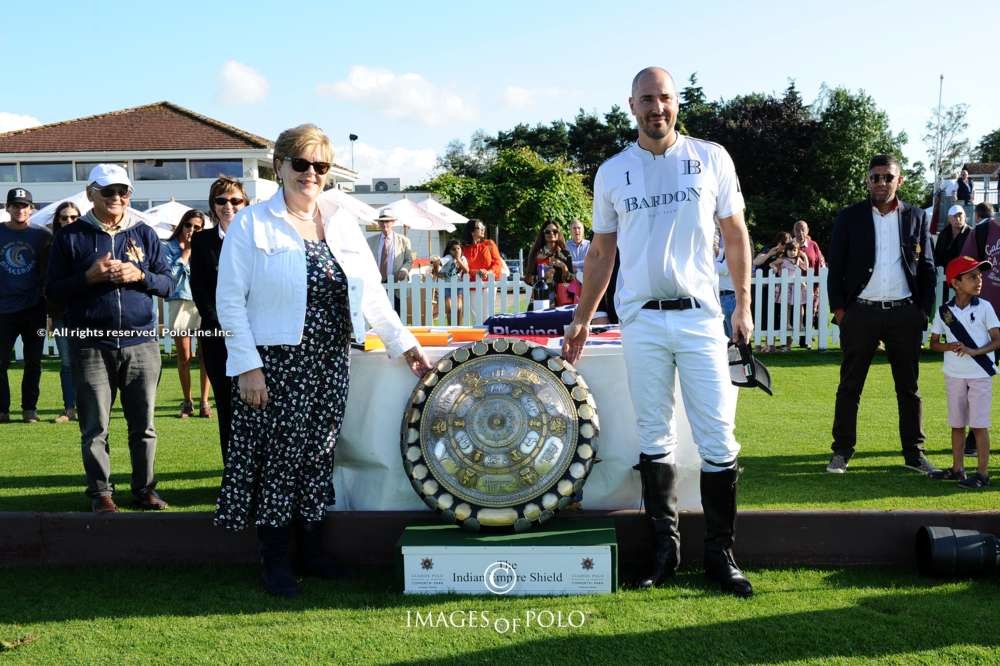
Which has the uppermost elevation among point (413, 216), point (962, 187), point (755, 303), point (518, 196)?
point (518, 196)

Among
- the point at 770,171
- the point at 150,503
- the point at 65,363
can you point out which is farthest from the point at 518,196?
the point at 150,503

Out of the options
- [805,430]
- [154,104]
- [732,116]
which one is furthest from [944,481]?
[154,104]

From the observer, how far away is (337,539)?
4.09 m

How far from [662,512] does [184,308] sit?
22.0 feet

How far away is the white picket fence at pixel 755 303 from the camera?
485 inches

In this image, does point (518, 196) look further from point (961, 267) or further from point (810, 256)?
point (961, 267)

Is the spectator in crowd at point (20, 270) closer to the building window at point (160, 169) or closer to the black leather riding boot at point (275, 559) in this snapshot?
the black leather riding boot at point (275, 559)

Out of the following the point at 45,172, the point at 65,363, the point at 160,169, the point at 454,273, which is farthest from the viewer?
the point at 45,172

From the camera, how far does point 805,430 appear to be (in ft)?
22.8

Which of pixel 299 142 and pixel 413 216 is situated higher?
pixel 413 216

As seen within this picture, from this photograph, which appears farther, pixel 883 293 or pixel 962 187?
pixel 962 187

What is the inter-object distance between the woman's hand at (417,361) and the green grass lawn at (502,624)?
0.93 m

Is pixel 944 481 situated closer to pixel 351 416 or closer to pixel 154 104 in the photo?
pixel 351 416

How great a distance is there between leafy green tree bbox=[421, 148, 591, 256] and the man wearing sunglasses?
40143mm
